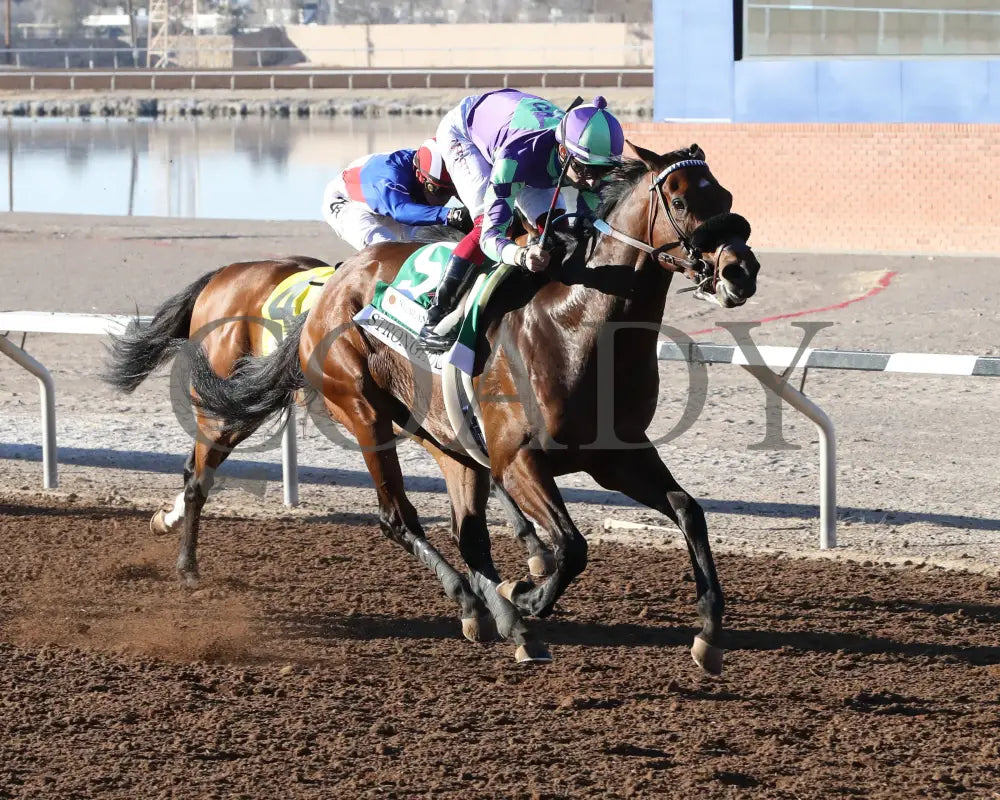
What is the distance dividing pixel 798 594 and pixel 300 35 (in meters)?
77.9

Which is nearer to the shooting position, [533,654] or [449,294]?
[533,654]

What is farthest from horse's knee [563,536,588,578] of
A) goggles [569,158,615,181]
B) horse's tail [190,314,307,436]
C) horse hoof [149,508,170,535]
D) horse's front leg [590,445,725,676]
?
horse hoof [149,508,170,535]

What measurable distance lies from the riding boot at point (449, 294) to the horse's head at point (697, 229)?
82cm

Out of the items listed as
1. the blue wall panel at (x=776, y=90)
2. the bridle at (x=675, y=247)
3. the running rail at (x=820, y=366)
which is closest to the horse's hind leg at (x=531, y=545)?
→ the running rail at (x=820, y=366)

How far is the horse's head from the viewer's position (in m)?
3.96

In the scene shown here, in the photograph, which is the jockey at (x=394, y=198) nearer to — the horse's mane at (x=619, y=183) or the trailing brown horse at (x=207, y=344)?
the trailing brown horse at (x=207, y=344)

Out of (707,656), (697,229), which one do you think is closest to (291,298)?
→ (697,229)

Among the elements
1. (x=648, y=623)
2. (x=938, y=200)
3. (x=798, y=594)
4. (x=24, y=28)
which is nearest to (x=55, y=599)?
(x=648, y=623)

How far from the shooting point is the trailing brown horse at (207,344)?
5875mm

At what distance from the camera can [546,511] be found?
177 inches

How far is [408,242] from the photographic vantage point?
565cm

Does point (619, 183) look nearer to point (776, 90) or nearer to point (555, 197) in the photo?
point (555, 197)

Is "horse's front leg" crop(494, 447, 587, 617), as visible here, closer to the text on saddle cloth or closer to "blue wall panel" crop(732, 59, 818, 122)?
the text on saddle cloth

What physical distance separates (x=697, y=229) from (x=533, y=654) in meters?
1.49
